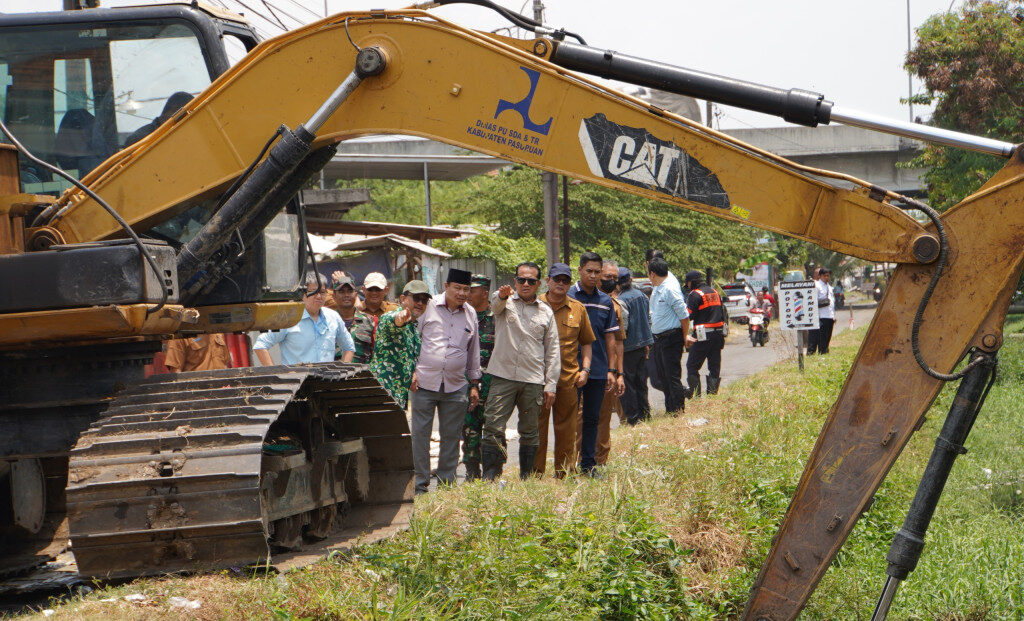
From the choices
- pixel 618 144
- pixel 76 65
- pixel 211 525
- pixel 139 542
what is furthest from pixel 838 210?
pixel 76 65

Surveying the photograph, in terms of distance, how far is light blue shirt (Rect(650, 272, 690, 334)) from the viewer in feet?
44.4

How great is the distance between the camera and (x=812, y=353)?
72.0ft

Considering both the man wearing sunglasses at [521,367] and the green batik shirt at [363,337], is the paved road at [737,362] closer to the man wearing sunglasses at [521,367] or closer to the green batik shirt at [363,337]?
the man wearing sunglasses at [521,367]

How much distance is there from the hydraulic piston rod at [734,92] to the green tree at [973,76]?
1947 cm

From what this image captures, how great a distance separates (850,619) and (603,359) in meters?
4.55

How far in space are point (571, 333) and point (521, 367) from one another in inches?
32.2

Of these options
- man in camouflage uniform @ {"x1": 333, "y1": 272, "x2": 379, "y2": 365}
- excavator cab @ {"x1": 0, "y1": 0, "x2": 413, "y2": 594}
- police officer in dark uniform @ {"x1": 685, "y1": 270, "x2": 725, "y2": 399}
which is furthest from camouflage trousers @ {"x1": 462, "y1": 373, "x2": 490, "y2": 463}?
police officer in dark uniform @ {"x1": 685, "y1": 270, "x2": 725, "y2": 399}

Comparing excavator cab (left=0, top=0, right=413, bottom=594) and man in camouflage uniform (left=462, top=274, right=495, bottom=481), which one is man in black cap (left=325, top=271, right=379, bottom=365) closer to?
man in camouflage uniform (left=462, top=274, right=495, bottom=481)

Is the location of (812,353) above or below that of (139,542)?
below

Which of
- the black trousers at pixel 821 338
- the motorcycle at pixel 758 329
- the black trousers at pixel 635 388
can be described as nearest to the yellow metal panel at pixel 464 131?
the black trousers at pixel 635 388

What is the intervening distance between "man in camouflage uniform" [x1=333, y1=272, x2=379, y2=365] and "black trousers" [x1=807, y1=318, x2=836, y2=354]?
12773 mm

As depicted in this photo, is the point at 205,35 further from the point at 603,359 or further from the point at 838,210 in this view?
the point at 603,359

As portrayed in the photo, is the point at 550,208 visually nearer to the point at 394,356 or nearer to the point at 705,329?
the point at 705,329

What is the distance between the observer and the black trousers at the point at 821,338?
2177 cm
